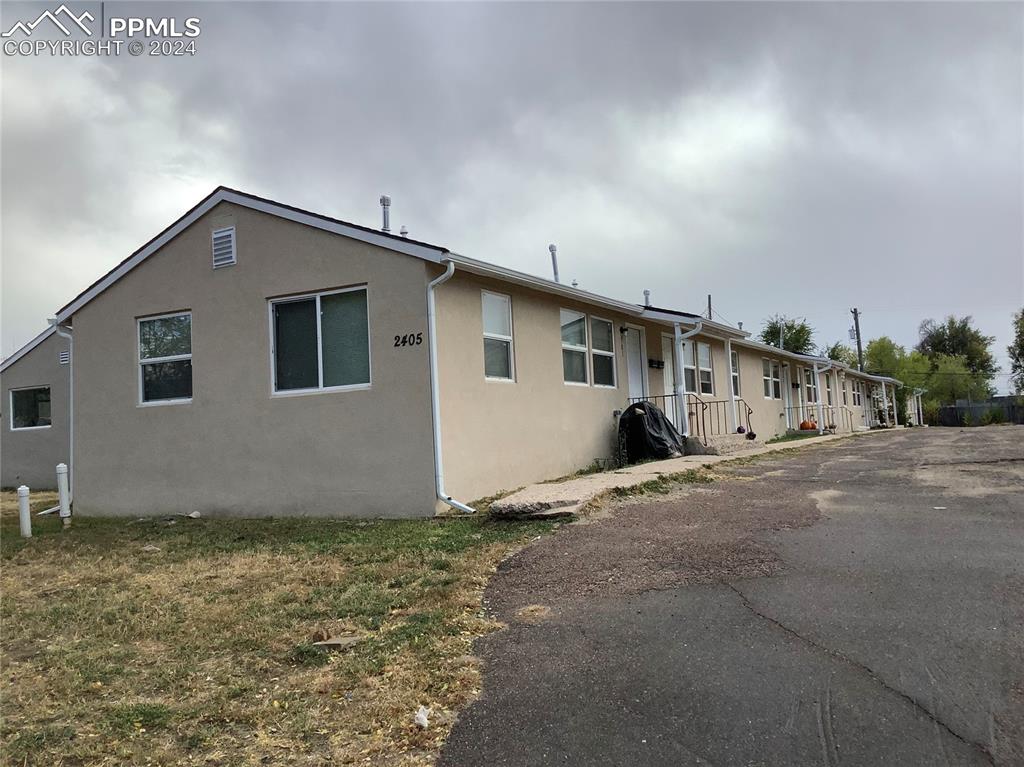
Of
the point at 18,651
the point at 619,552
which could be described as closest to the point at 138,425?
the point at 18,651

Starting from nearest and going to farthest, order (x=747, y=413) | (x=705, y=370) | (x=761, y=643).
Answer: (x=761, y=643) < (x=705, y=370) < (x=747, y=413)

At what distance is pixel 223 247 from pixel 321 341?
90.7 inches

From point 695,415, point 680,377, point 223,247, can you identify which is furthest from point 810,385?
point 223,247

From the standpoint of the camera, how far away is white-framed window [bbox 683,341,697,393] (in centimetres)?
1611

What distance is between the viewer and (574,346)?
12062 millimetres

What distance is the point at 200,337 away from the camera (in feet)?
34.1

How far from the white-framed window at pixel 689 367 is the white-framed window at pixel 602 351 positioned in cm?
338

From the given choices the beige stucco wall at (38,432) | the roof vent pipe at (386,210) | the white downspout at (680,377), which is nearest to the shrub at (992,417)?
the white downspout at (680,377)

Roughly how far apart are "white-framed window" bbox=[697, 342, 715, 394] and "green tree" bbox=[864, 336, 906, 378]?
144ft

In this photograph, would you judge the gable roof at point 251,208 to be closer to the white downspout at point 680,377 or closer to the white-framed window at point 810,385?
the white downspout at point 680,377

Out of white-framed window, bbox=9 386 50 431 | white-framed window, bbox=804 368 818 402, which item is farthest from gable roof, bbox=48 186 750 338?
white-framed window, bbox=804 368 818 402

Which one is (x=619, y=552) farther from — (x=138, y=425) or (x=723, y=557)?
(x=138, y=425)

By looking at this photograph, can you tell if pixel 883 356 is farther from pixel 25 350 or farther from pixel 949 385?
pixel 25 350

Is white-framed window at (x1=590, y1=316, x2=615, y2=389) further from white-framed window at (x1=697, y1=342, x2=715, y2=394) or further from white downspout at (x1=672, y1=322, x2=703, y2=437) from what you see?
white-framed window at (x1=697, y1=342, x2=715, y2=394)
